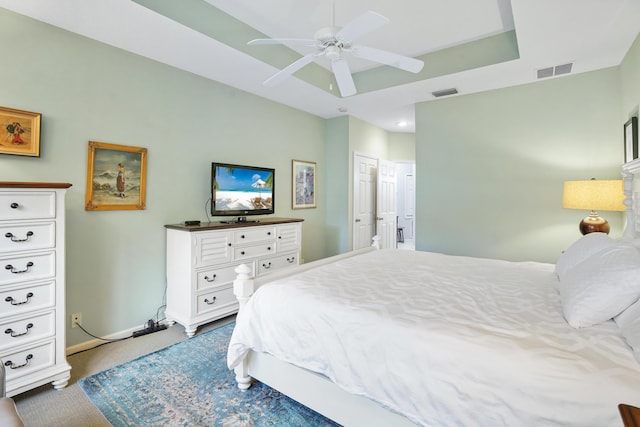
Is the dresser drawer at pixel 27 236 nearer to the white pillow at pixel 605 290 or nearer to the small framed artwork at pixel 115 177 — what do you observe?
the small framed artwork at pixel 115 177

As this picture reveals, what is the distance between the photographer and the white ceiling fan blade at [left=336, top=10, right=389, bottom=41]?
5.73ft

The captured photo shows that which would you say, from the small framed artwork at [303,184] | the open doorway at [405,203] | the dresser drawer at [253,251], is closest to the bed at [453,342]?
the dresser drawer at [253,251]

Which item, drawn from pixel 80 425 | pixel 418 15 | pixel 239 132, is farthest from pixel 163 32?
pixel 80 425

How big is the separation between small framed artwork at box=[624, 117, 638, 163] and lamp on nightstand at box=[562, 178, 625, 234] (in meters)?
0.34

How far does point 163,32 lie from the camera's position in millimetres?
2512

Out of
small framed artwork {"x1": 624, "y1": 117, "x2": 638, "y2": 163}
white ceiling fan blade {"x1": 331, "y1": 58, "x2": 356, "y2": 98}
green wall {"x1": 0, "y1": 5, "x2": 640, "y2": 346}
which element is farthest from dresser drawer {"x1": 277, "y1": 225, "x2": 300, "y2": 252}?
small framed artwork {"x1": 624, "y1": 117, "x2": 638, "y2": 163}

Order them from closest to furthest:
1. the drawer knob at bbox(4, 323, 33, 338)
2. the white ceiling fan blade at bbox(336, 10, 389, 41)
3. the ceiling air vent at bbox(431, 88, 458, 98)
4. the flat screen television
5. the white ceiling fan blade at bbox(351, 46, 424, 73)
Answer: the white ceiling fan blade at bbox(336, 10, 389, 41), the drawer knob at bbox(4, 323, 33, 338), the white ceiling fan blade at bbox(351, 46, 424, 73), the flat screen television, the ceiling air vent at bbox(431, 88, 458, 98)

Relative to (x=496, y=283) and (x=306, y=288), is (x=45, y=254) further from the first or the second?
(x=496, y=283)

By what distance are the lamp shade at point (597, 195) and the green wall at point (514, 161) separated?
62cm

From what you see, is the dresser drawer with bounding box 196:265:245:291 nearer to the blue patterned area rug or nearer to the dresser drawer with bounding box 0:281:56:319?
the blue patterned area rug

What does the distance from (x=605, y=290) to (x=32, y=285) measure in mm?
3103

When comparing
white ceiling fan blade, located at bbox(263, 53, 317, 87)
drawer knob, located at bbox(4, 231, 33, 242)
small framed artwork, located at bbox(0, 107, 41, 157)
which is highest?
white ceiling fan blade, located at bbox(263, 53, 317, 87)

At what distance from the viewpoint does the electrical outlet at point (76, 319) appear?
2.53m

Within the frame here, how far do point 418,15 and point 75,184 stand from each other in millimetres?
3346
